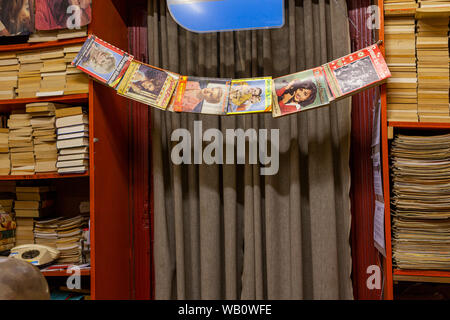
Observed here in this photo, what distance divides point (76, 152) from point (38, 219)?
1.87 feet

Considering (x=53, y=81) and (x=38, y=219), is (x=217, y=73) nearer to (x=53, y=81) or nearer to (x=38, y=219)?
(x=53, y=81)

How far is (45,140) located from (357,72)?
1764mm

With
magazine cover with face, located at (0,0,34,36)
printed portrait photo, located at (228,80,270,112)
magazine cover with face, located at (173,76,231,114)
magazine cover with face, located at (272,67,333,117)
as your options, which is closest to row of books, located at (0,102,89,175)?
magazine cover with face, located at (0,0,34,36)

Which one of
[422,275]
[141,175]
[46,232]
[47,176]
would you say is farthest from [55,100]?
[422,275]

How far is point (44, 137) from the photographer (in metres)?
1.89

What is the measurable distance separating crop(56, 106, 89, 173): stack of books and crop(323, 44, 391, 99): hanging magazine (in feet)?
4.49

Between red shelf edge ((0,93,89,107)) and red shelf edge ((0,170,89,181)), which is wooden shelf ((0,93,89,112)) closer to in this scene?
red shelf edge ((0,93,89,107))

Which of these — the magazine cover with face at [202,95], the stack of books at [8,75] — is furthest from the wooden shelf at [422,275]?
the stack of books at [8,75]

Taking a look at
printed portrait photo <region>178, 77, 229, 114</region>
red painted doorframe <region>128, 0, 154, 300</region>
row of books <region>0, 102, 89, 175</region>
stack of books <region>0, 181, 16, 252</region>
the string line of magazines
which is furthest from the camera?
red painted doorframe <region>128, 0, 154, 300</region>

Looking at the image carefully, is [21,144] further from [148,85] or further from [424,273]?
[424,273]

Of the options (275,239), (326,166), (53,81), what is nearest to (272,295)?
(275,239)

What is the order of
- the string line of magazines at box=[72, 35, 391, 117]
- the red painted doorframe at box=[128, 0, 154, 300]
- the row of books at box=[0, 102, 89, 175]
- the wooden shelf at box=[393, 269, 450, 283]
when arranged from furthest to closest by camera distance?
the red painted doorframe at box=[128, 0, 154, 300] → the row of books at box=[0, 102, 89, 175] → the string line of magazines at box=[72, 35, 391, 117] → the wooden shelf at box=[393, 269, 450, 283]

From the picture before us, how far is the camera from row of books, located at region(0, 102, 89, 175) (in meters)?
1.83

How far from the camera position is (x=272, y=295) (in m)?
1.88
